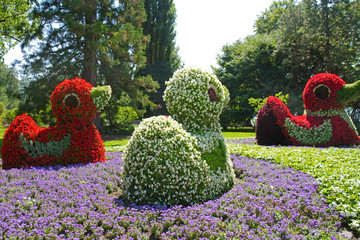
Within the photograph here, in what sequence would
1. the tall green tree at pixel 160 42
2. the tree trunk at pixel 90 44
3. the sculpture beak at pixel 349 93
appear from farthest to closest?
1. the tall green tree at pixel 160 42
2. the tree trunk at pixel 90 44
3. the sculpture beak at pixel 349 93

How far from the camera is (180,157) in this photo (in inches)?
161

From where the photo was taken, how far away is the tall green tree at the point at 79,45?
14852 mm

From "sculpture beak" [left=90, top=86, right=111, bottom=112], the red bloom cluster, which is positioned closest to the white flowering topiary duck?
"sculpture beak" [left=90, top=86, right=111, bottom=112]

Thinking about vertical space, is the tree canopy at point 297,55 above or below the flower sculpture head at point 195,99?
above

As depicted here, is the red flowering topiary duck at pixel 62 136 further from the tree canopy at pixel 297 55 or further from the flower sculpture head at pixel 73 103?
the tree canopy at pixel 297 55

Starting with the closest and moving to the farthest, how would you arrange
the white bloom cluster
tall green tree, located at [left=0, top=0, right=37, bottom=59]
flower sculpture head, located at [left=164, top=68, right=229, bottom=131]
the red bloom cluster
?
the white bloom cluster → flower sculpture head, located at [left=164, top=68, right=229, bottom=131] → the red bloom cluster → tall green tree, located at [left=0, top=0, right=37, bottom=59]

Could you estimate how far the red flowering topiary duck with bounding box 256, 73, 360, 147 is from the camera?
402 inches

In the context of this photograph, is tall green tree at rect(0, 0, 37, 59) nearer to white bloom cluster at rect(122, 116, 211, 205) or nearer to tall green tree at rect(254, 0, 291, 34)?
white bloom cluster at rect(122, 116, 211, 205)

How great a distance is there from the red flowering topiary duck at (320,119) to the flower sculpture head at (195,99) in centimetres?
622

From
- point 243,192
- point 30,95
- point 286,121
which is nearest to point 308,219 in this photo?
point 243,192

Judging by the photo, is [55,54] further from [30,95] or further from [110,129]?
[110,129]

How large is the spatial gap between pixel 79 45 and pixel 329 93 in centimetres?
1405

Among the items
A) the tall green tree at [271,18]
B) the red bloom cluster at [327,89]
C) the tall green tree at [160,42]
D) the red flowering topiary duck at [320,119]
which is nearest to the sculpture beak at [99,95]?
the red flowering topiary duck at [320,119]

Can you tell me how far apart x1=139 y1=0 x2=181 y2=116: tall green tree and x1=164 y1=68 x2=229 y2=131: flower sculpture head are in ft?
88.0
